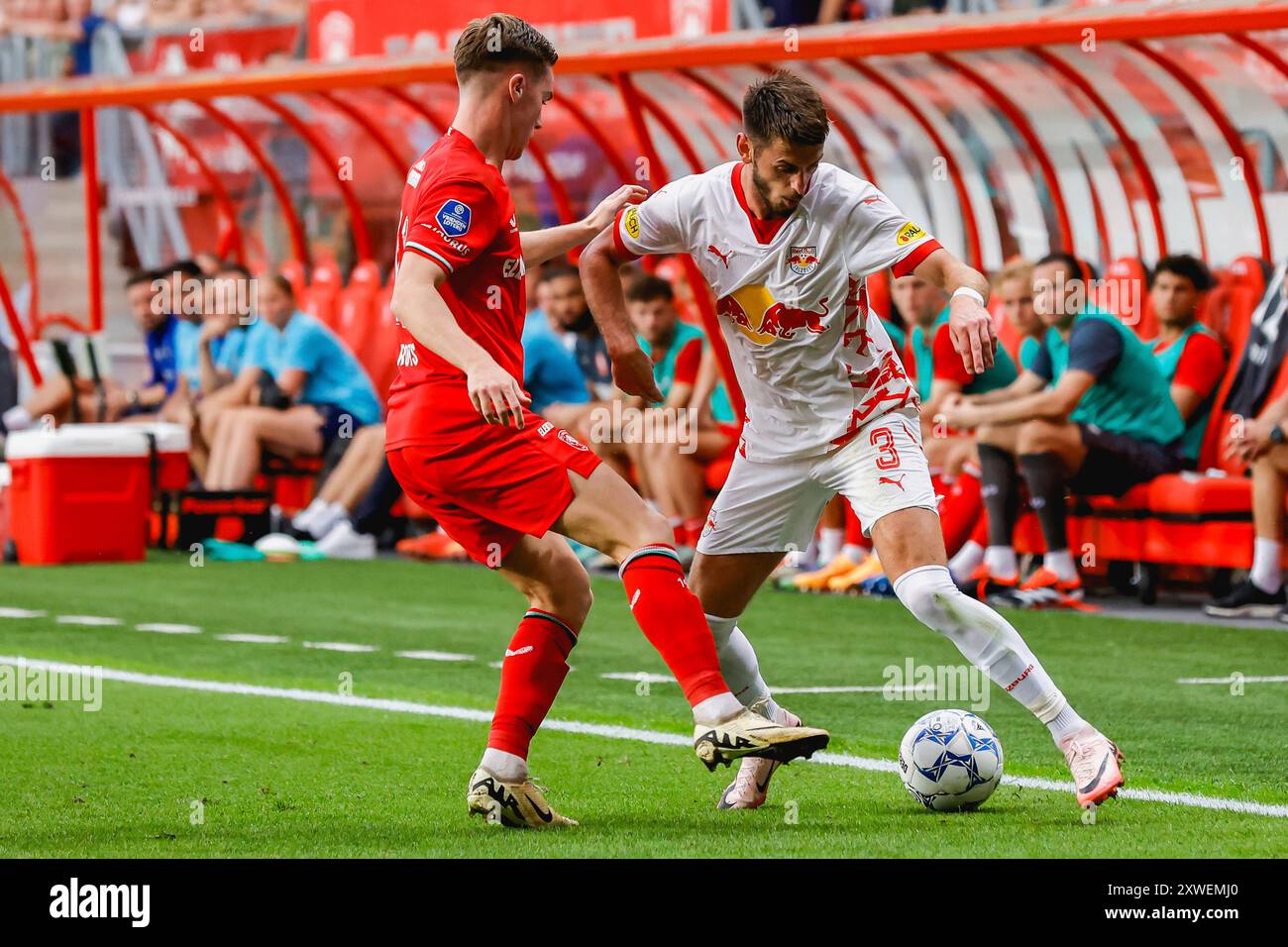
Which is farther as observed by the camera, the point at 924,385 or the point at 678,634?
the point at 924,385

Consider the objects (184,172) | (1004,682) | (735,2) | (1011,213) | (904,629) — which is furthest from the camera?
(184,172)

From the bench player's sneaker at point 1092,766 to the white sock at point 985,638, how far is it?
3.5 inches

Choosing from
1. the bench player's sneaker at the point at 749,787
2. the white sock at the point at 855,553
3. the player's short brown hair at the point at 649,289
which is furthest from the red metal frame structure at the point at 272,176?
the bench player's sneaker at the point at 749,787

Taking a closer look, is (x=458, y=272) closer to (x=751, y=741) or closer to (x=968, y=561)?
(x=751, y=741)

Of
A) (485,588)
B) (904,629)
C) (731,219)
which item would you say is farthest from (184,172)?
(731,219)

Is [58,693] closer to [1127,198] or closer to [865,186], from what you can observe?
[865,186]

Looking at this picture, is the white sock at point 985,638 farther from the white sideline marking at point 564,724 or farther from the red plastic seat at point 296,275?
the red plastic seat at point 296,275

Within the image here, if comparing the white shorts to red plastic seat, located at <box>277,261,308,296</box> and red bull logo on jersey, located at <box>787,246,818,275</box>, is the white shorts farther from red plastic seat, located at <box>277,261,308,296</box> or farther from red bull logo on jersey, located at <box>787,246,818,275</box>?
red plastic seat, located at <box>277,261,308,296</box>

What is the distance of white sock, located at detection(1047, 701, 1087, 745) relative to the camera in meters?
5.33

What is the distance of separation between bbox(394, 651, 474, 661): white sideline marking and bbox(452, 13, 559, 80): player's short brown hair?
4.16 metres

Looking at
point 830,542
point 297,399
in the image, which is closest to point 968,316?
point 830,542

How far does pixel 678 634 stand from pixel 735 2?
1291 centimetres

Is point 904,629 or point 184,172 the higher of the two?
point 184,172

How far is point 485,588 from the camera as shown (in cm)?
1205
